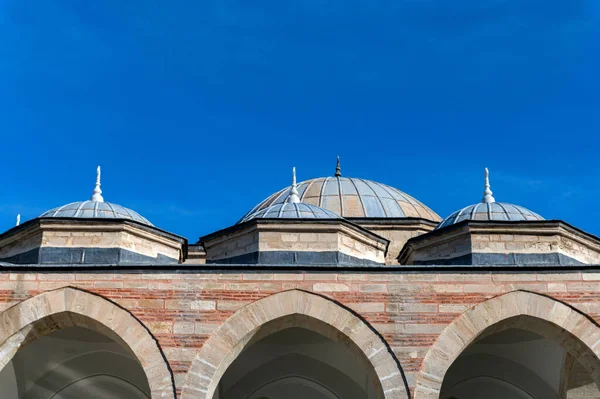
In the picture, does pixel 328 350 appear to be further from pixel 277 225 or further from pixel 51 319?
pixel 51 319

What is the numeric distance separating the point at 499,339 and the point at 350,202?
6061mm

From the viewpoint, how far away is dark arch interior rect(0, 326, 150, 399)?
1165cm

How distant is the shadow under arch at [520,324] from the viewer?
32.7 ft

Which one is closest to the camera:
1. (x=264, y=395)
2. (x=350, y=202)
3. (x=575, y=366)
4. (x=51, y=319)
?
(x=51, y=319)

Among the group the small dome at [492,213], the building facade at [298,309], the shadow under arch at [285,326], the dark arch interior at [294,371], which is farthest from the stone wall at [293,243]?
the small dome at [492,213]

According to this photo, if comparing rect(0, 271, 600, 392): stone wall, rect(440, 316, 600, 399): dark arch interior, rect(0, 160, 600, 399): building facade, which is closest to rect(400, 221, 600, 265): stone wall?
rect(0, 160, 600, 399): building facade

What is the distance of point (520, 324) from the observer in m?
10.3

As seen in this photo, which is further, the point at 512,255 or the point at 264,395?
the point at 264,395

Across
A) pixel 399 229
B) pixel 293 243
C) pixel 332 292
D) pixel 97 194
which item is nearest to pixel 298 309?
pixel 332 292

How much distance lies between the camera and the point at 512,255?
1169 centimetres

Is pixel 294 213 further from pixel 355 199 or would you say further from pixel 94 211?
pixel 355 199

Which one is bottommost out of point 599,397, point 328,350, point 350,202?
point 599,397

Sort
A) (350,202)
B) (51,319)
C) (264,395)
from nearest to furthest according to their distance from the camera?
(51,319)
(264,395)
(350,202)

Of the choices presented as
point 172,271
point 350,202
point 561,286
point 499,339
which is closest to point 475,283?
point 561,286
